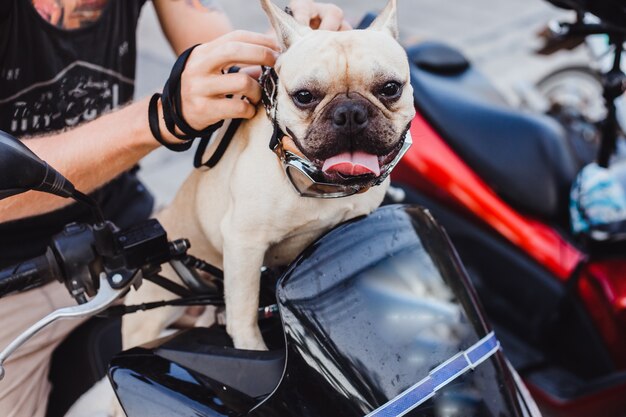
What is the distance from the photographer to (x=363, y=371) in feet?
3.15

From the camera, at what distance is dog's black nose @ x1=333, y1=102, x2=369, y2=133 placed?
916mm

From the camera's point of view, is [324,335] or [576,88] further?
[576,88]

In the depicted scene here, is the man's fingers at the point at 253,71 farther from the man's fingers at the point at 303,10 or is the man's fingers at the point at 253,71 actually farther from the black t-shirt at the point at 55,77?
the black t-shirt at the point at 55,77

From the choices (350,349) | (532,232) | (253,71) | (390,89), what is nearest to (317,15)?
(253,71)

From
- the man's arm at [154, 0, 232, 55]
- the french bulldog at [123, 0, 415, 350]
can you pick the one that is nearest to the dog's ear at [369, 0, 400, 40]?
the french bulldog at [123, 0, 415, 350]

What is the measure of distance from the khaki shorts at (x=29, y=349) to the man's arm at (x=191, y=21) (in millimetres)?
649

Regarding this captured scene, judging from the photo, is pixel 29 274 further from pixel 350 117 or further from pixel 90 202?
pixel 350 117

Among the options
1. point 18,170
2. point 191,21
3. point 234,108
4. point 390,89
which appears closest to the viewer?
point 18,170

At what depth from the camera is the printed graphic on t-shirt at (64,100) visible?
4.63 ft

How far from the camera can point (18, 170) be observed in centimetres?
88

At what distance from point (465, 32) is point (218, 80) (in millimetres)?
4982

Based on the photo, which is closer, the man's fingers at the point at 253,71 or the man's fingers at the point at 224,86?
the man's fingers at the point at 224,86

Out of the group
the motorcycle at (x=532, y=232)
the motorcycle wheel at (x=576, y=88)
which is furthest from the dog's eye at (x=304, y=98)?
the motorcycle wheel at (x=576, y=88)

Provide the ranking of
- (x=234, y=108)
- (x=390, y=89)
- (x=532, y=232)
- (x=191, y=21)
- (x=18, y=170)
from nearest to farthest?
(x=18, y=170) < (x=390, y=89) < (x=234, y=108) < (x=191, y=21) < (x=532, y=232)
